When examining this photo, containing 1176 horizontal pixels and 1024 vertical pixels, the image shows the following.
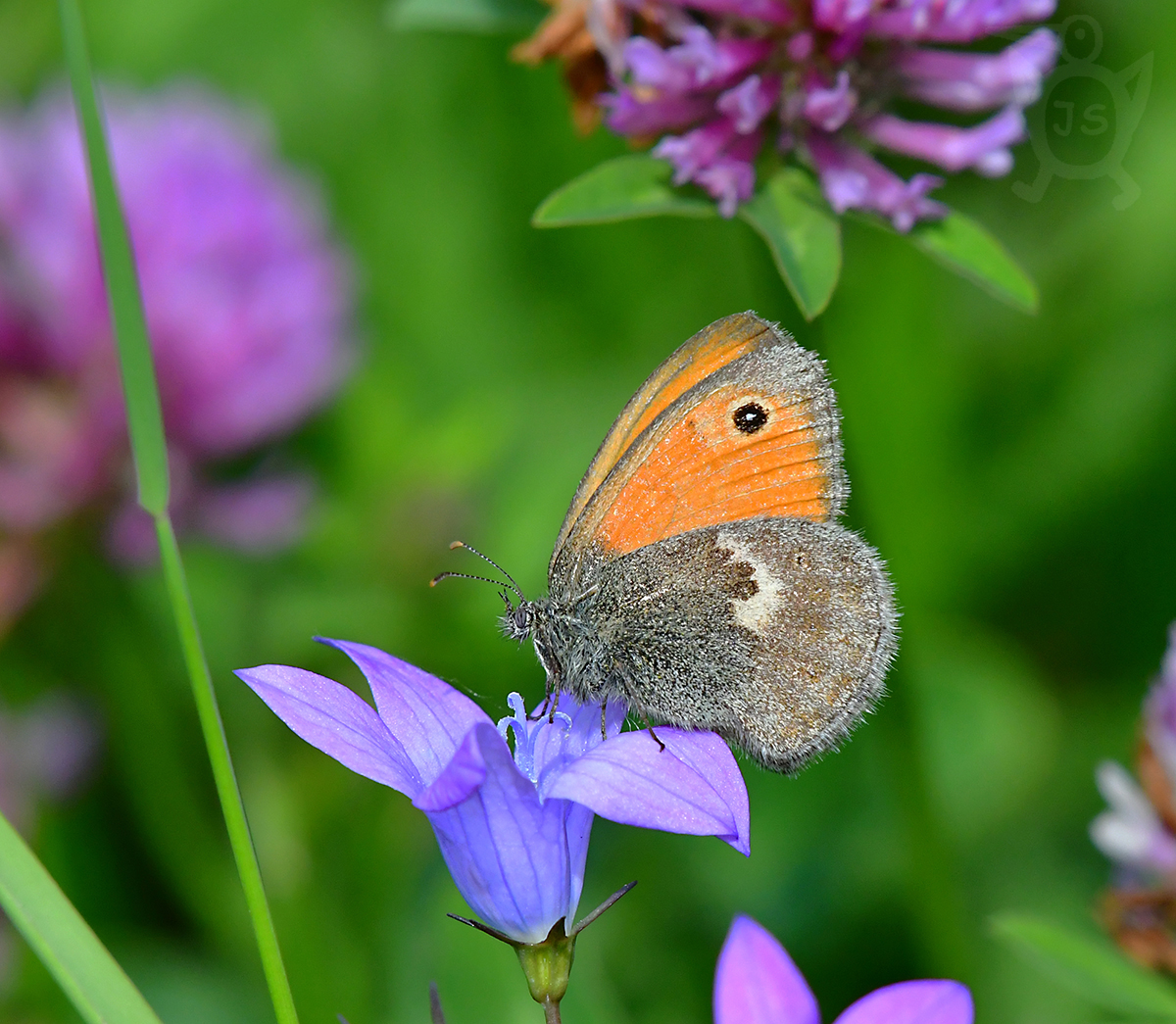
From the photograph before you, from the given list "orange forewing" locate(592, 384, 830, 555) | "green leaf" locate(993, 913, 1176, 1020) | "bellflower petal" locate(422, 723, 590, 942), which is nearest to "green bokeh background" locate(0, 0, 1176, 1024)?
"green leaf" locate(993, 913, 1176, 1020)

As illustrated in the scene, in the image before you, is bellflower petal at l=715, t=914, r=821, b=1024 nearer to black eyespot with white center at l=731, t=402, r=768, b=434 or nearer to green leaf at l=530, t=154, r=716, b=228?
black eyespot with white center at l=731, t=402, r=768, b=434

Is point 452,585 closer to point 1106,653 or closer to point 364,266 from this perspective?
point 364,266

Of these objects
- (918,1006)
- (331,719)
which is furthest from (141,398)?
(918,1006)

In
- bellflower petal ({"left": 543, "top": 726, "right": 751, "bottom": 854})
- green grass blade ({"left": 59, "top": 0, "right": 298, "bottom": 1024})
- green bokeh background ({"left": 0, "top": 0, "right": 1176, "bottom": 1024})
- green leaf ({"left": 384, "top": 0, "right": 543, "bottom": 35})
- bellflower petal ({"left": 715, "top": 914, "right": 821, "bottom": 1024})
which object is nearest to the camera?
bellflower petal ({"left": 715, "top": 914, "right": 821, "bottom": 1024})

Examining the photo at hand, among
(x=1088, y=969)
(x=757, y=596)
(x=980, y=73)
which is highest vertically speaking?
(x=980, y=73)

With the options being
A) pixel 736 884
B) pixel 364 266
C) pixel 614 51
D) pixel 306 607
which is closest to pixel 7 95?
pixel 364 266

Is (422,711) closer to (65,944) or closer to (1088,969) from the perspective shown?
(65,944)
